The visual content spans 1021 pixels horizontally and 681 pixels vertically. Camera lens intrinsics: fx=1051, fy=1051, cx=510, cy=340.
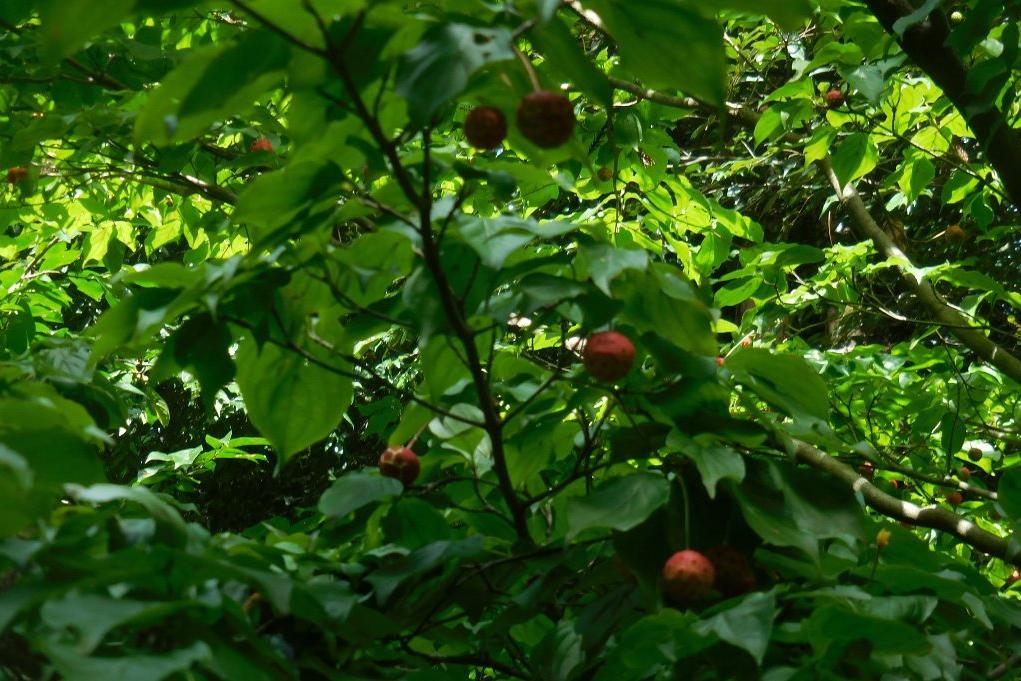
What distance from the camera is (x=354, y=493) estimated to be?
1341mm

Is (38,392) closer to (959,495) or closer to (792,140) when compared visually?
(959,495)

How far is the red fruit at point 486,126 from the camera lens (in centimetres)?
112

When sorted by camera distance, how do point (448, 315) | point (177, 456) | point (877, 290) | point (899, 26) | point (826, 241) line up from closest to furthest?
point (448, 315) < point (899, 26) < point (177, 456) < point (877, 290) < point (826, 241)

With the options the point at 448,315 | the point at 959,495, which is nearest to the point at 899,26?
the point at 448,315

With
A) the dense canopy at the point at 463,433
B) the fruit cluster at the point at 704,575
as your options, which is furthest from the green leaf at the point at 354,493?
the fruit cluster at the point at 704,575

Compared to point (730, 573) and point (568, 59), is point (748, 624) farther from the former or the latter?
point (568, 59)

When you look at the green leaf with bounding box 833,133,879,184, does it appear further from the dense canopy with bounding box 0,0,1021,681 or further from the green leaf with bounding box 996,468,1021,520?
the green leaf with bounding box 996,468,1021,520

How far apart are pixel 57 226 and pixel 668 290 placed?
3013 mm

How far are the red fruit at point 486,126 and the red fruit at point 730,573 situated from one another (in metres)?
0.55

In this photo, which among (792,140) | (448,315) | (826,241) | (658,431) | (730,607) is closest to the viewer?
(730,607)

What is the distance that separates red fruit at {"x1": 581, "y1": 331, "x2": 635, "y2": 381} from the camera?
1.21m

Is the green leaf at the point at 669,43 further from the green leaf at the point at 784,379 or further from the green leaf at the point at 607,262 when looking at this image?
the green leaf at the point at 784,379

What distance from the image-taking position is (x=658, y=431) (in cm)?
136

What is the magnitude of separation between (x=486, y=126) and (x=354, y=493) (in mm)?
508
